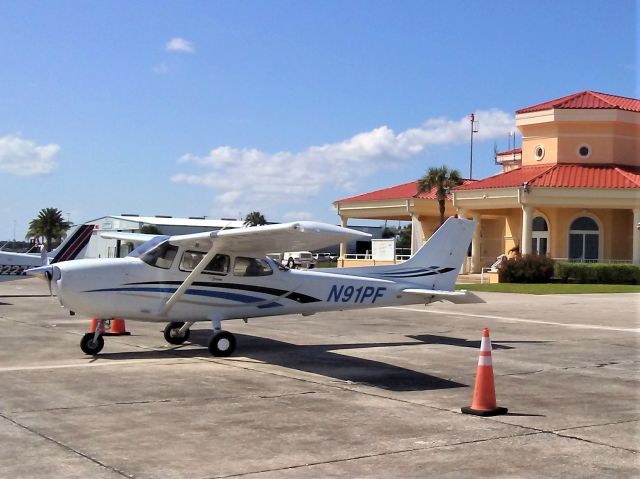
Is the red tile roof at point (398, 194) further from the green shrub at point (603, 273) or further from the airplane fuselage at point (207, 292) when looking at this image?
the airplane fuselage at point (207, 292)

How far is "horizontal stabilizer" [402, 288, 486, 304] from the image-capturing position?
1477 centimetres

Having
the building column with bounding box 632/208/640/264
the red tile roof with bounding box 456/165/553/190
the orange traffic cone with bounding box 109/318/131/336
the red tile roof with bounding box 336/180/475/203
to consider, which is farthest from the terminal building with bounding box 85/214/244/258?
the orange traffic cone with bounding box 109/318/131/336

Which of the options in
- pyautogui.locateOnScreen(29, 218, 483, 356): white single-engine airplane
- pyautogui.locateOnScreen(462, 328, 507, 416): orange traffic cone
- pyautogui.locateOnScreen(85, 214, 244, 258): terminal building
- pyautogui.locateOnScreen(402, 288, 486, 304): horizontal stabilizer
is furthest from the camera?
pyautogui.locateOnScreen(85, 214, 244, 258): terminal building

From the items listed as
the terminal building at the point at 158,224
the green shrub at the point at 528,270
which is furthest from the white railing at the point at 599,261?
the terminal building at the point at 158,224

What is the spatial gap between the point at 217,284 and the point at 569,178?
119 feet

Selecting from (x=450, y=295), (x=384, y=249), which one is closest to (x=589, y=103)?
(x=384, y=249)

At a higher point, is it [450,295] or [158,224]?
[158,224]

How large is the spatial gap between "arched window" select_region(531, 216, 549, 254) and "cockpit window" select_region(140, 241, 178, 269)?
→ 37.6m

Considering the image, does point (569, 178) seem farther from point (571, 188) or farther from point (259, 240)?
point (259, 240)

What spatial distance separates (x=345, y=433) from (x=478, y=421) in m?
1.47

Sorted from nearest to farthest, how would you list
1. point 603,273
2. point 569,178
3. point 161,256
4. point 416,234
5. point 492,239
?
point 161,256 < point 603,273 < point 569,178 < point 492,239 < point 416,234

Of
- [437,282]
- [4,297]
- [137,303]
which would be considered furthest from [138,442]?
[4,297]

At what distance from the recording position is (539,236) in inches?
1913

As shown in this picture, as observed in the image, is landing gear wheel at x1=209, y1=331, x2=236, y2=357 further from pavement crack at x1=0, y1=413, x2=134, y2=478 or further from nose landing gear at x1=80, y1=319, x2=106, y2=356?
pavement crack at x1=0, y1=413, x2=134, y2=478
